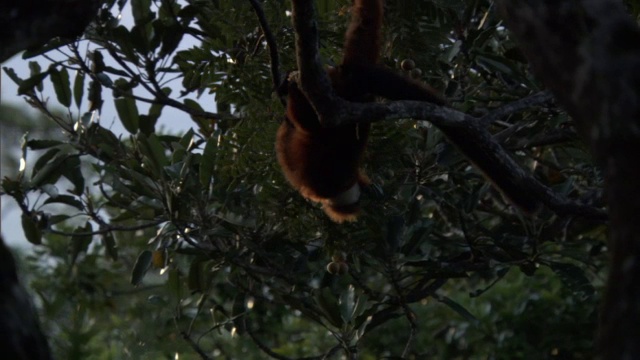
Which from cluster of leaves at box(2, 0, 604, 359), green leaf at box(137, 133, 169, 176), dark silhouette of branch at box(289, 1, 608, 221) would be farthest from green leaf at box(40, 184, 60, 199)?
dark silhouette of branch at box(289, 1, 608, 221)

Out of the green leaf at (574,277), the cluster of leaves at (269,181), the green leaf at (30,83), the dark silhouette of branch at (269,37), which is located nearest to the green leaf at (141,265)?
the cluster of leaves at (269,181)

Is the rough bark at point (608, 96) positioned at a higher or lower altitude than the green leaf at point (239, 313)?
higher

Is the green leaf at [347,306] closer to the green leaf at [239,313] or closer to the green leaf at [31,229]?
the green leaf at [239,313]

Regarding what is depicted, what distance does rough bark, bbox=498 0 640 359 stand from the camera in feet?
4.74

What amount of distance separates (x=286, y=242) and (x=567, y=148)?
1.39 m

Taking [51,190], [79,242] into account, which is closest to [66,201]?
[51,190]

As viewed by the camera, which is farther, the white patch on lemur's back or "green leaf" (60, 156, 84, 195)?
"green leaf" (60, 156, 84, 195)

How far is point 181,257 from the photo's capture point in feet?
14.7

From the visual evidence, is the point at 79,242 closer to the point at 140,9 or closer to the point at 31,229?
the point at 31,229

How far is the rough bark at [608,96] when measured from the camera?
4.74ft

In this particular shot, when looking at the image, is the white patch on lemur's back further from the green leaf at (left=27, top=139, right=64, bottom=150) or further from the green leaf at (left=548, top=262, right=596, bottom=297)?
the green leaf at (left=27, top=139, right=64, bottom=150)

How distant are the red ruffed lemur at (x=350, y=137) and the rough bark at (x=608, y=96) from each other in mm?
1064

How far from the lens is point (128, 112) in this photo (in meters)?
4.01

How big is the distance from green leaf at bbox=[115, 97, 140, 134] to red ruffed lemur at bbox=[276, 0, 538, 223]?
91 cm
